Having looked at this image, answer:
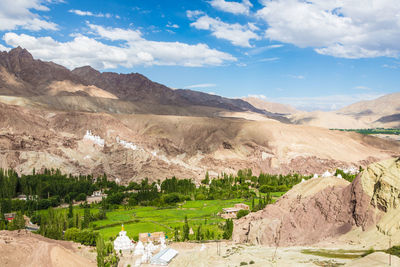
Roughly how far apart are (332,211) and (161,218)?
31.6 metres

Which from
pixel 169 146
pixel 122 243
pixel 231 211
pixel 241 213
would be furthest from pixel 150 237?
pixel 169 146

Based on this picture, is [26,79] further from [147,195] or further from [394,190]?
[394,190]

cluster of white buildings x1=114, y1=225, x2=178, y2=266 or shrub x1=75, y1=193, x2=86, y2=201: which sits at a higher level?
shrub x1=75, y1=193, x2=86, y2=201

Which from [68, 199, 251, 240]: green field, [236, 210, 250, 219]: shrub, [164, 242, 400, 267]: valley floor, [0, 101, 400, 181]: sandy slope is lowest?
[68, 199, 251, 240]: green field

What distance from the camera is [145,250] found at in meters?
43.1

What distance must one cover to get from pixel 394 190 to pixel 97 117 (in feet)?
327

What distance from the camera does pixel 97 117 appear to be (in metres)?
119

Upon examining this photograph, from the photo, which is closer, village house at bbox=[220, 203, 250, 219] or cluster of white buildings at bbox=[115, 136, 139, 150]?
village house at bbox=[220, 203, 250, 219]

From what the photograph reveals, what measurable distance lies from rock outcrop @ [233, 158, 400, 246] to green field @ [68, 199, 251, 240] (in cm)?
1030

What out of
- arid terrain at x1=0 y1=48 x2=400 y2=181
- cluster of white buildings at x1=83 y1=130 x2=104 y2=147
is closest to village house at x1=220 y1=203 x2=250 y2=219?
arid terrain at x1=0 y1=48 x2=400 y2=181

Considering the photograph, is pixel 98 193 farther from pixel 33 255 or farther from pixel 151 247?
pixel 33 255

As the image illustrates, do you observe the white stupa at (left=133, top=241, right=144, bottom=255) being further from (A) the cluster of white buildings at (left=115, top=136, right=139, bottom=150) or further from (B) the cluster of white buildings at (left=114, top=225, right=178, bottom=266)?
(A) the cluster of white buildings at (left=115, top=136, right=139, bottom=150)

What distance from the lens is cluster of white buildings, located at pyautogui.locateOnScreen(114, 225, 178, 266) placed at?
39.4 metres

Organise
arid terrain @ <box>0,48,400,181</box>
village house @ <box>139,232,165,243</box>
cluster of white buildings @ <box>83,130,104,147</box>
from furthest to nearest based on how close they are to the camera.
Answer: cluster of white buildings @ <box>83,130,104,147</box>, arid terrain @ <box>0,48,400,181</box>, village house @ <box>139,232,165,243</box>
